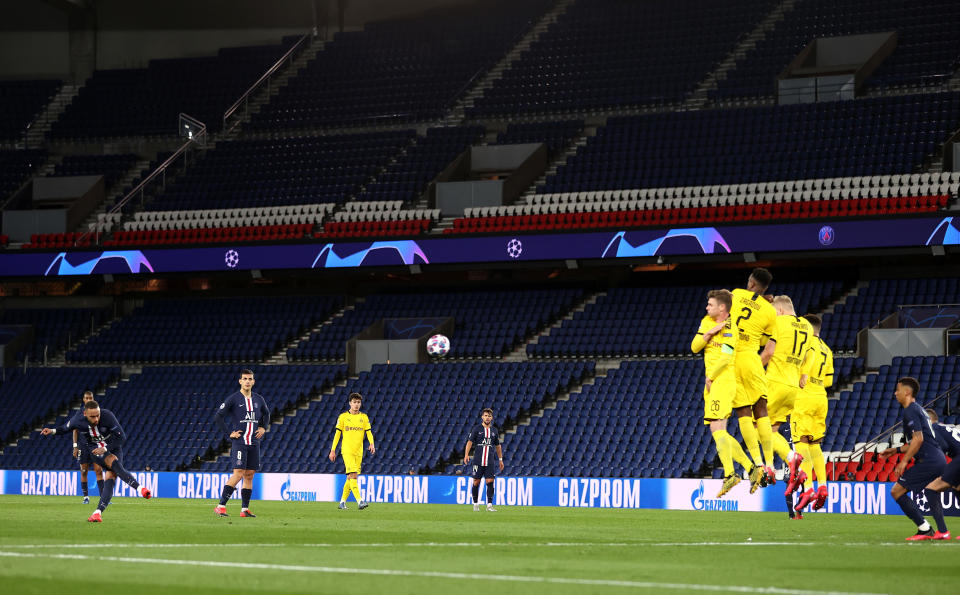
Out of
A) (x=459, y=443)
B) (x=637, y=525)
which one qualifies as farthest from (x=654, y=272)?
(x=637, y=525)

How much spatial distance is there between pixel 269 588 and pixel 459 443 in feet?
81.1

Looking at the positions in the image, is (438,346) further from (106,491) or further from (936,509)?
(936,509)

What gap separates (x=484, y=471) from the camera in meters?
25.7

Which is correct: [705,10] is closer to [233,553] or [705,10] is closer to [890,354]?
[890,354]

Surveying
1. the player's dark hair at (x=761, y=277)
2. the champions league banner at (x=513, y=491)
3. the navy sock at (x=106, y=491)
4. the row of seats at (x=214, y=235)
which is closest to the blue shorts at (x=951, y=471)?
the player's dark hair at (x=761, y=277)

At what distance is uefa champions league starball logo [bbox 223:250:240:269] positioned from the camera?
132ft

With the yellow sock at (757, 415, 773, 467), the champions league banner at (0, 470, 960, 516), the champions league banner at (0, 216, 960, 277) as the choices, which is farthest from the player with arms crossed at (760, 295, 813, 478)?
the champions league banner at (0, 216, 960, 277)

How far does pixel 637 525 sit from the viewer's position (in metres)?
19.1

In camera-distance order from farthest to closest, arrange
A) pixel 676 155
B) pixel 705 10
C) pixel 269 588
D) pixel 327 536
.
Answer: pixel 705 10 < pixel 676 155 < pixel 327 536 < pixel 269 588

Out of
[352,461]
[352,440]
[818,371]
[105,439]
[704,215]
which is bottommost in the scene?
[105,439]

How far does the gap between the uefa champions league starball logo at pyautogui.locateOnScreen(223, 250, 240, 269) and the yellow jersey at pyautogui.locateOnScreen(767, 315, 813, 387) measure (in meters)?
25.1

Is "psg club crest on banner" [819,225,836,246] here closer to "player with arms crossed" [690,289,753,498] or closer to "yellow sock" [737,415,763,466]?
"yellow sock" [737,415,763,466]

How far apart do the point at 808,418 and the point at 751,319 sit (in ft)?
9.66

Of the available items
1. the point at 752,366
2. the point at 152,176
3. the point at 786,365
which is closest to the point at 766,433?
the point at 752,366
